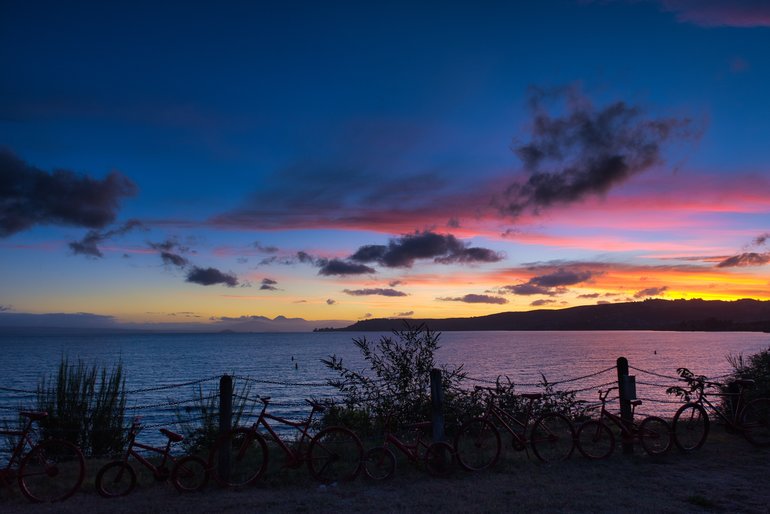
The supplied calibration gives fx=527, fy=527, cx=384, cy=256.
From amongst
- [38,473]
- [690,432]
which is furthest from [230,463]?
[690,432]

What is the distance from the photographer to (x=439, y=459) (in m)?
9.26

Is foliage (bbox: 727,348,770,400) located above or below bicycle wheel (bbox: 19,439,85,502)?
above

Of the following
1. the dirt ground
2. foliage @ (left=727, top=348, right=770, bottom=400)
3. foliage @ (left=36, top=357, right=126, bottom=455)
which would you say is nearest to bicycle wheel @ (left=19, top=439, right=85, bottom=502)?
the dirt ground

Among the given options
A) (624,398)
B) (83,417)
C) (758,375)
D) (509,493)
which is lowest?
(509,493)

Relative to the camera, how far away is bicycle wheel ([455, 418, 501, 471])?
9.35 metres

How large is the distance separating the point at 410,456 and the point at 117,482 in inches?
188

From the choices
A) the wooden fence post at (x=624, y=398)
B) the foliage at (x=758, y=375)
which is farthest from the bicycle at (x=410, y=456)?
the foliage at (x=758, y=375)

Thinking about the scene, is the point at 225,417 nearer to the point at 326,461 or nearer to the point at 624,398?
the point at 326,461

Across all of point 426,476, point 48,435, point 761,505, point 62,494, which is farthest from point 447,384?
point 48,435

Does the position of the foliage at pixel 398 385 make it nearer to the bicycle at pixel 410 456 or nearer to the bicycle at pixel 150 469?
the bicycle at pixel 410 456

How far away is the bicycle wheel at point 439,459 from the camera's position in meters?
9.16

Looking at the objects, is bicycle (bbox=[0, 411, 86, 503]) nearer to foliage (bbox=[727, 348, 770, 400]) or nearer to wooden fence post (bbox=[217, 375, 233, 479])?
wooden fence post (bbox=[217, 375, 233, 479])

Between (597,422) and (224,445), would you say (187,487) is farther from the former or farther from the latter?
(597,422)

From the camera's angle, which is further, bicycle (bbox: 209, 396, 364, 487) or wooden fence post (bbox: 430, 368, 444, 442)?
wooden fence post (bbox: 430, 368, 444, 442)
